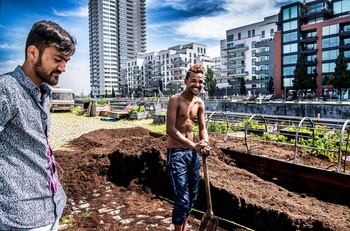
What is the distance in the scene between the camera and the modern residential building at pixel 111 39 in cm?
14400

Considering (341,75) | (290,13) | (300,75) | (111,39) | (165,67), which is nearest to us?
(341,75)

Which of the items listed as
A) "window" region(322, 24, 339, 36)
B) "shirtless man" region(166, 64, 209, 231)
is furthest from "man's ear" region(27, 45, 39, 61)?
"window" region(322, 24, 339, 36)

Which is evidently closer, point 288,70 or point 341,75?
point 341,75

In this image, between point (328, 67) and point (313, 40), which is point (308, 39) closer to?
point (313, 40)

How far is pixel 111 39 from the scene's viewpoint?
146 meters

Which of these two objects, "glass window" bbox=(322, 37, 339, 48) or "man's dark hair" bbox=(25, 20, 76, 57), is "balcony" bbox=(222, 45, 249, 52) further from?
"man's dark hair" bbox=(25, 20, 76, 57)

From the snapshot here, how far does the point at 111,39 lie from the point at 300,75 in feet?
385

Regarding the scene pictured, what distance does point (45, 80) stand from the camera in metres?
1.67

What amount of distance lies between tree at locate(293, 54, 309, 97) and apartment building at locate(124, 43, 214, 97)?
46.7 meters

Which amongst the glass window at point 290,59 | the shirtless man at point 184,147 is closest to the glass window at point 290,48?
the glass window at point 290,59

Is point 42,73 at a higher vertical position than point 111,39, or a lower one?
lower

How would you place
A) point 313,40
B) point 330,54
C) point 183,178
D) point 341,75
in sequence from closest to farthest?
point 183,178
point 341,75
point 330,54
point 313,40

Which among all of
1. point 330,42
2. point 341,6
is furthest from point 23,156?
point 341,6

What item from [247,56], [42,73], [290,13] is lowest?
[42,73]
